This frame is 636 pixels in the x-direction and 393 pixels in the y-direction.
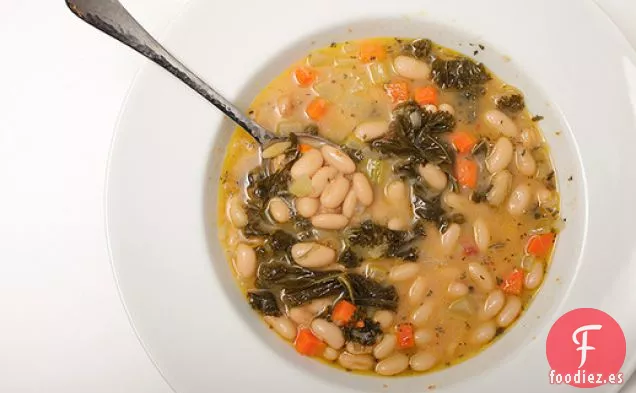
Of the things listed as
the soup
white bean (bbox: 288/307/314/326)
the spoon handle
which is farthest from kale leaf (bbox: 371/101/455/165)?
white bean (bbox: 288/307/314/326)

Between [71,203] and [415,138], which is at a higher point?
[71,203]

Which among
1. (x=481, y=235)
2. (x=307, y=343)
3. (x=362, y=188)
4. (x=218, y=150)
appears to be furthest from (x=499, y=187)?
(x=218, y=150)

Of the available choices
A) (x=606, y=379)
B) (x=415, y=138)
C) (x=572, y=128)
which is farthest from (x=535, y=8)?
(x=606, y=379)

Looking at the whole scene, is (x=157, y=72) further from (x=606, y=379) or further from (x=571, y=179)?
(x=606, y=379)

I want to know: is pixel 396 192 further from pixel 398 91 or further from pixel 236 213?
pixel 236 213

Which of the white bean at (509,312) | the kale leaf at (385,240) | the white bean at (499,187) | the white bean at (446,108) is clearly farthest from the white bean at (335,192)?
the white bean at (509,312)

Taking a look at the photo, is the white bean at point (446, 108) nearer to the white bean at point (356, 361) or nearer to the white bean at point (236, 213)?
the white bean at point (236, 213)
